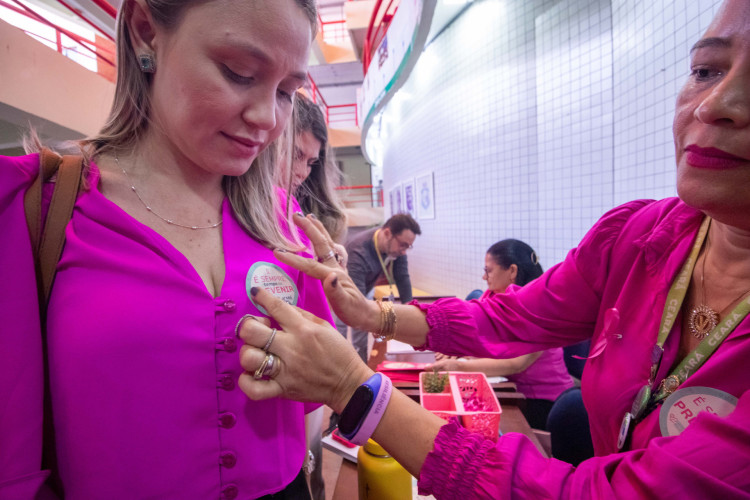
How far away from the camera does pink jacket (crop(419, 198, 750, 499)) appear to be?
608mm

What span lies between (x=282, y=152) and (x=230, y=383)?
0.68 meters

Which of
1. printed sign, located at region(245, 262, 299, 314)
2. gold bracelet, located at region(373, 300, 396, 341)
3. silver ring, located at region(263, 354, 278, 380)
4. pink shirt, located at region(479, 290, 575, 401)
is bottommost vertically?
pink shirt, located at region(479, 290, 575, 401)

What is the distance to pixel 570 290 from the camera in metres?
1.19

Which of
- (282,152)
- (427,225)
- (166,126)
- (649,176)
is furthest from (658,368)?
(427,225)

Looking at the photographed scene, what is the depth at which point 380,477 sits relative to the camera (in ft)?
3.39

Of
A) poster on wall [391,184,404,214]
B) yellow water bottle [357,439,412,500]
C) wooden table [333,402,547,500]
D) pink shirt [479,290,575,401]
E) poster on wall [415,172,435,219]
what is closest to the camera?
yellow water bottle [357,439,412,500]

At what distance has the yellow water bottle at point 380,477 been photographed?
1.03m

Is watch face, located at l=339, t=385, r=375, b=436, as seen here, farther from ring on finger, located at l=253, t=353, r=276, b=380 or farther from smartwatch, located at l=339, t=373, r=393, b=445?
ring on finger, located at l=253, t=353, r=276, b=380

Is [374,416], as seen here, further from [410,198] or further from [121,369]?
[410,198]

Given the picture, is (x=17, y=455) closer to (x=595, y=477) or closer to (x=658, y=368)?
(x=595, y=477)

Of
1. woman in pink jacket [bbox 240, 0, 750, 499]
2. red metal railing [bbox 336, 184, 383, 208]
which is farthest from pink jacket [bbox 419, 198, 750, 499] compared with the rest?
red metal railing [bbox 336, 184, 383, 208]

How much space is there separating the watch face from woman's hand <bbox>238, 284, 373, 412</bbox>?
0.02m

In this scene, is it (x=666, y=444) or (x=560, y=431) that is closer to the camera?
(x=666, y=444)

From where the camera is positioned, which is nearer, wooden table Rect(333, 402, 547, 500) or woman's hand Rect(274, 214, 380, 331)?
woman's hand Rect(274, 214, 380, 331)
